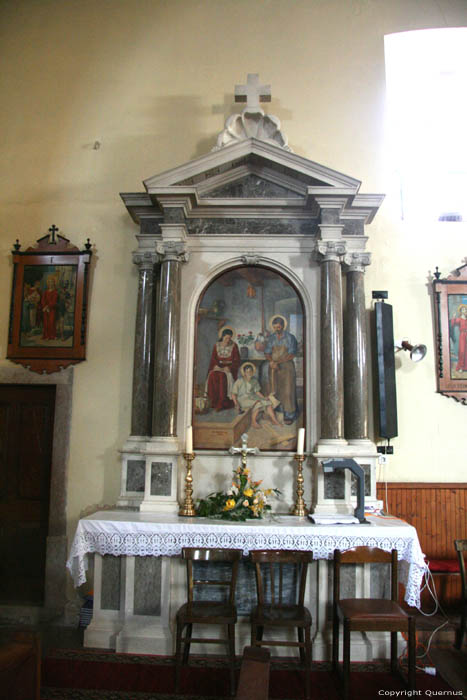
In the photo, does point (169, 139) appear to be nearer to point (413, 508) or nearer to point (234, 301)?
point (234, 301)

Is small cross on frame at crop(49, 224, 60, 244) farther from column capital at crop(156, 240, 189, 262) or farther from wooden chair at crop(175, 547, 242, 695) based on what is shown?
wooden chair at crop(175, 547, 242, 695)

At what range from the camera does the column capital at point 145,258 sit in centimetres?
533

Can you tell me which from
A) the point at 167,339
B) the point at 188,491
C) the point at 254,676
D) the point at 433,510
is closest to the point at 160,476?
the point at 188,491

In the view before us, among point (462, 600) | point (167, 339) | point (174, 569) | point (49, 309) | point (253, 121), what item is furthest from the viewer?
point (49, 309)

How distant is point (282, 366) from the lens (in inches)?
203

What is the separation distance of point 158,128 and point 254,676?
5537mm

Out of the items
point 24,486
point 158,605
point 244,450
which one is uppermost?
point 244,450

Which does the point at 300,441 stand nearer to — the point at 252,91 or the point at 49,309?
the point at 49,309

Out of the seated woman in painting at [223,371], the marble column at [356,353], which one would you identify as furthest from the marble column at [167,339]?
the marble column at [356,353]

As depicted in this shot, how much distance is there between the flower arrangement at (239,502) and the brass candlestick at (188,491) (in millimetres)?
75

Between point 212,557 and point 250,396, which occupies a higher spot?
point 250,396

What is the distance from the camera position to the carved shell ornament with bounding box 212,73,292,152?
5.38m

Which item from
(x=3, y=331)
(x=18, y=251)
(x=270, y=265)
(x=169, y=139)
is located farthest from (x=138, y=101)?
(x=3, y=331)

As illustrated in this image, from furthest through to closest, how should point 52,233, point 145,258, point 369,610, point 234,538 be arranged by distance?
point 52,233 < point 145,258 < point 234,538 < point 369,610
